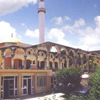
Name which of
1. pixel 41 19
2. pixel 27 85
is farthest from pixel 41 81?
pixel 41 19

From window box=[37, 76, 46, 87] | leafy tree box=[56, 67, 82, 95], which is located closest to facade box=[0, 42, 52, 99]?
window box=[37, 76, 46, 87]

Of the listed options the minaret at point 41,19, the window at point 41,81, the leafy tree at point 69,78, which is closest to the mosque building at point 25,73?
→ the window at point 41,81

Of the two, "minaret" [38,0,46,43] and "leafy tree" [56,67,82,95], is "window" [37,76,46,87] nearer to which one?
"leafy tree" [56,67,82,95]

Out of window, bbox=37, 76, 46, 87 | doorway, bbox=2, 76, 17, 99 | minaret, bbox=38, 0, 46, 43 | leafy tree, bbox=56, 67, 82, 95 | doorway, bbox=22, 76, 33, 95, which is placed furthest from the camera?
minaret, bbox=38, 0, 46, 43

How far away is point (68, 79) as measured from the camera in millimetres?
32312

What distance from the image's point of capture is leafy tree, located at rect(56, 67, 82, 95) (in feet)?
105

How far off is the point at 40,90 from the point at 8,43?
15460 millimetres

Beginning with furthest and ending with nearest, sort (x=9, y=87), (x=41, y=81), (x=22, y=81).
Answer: (x=41, y=81) < (x=22, y=81) < (x=9, y=87)

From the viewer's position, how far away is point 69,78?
32.2 meters

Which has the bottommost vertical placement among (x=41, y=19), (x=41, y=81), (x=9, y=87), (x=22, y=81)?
(x=9, y=87)

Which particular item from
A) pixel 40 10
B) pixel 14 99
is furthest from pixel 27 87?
pixel 40 10

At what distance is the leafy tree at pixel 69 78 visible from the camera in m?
32.1

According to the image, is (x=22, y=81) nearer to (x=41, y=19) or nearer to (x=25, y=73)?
(x=25, y=73)

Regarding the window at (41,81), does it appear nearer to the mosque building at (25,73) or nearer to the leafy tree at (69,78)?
the mosque building at (25,73)
